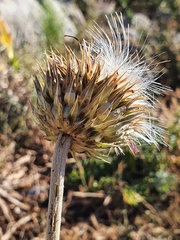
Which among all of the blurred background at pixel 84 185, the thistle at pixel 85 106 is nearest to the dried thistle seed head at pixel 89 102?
the thistle at pixel 85 106

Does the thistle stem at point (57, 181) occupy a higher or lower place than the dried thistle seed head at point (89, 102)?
lower

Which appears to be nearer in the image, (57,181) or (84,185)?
(57,181)

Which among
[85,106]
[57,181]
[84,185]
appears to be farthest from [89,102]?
[84,185]

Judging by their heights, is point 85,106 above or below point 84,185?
above

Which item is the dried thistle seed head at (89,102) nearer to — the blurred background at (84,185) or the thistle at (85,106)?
the thistle at (85,106)

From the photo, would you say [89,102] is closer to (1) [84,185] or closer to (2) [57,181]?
(2) [57,181]

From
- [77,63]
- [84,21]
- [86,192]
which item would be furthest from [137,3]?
[77,63]

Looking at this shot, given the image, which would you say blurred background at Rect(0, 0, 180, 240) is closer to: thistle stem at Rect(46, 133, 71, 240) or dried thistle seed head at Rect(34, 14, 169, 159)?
dried thistle seed head at Rect(34, 14, 169, 159)

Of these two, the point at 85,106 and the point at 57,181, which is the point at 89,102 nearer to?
the point at 85,106
